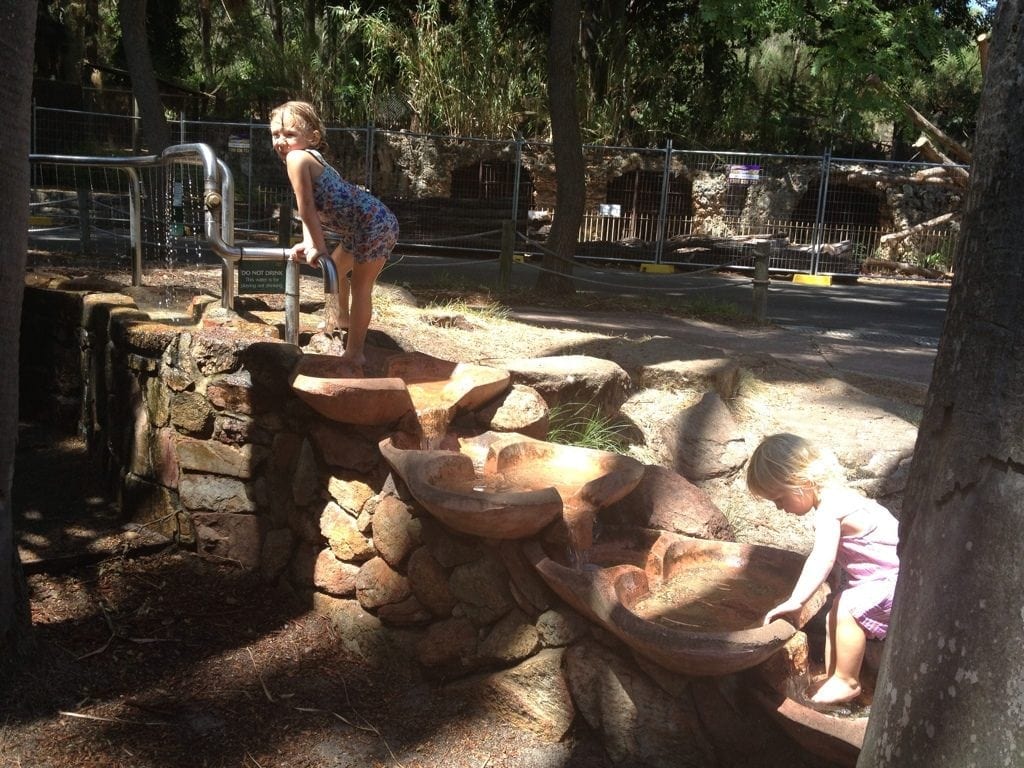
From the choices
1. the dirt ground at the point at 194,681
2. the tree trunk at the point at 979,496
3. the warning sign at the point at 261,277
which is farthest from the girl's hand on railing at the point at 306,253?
the tree trunk at the point at 979,496

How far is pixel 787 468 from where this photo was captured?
332cm

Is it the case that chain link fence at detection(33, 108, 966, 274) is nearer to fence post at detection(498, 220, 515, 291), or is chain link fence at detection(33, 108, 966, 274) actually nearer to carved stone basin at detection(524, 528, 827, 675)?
fence post at detection(498, 220, 515, 291)

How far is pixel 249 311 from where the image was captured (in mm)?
5449

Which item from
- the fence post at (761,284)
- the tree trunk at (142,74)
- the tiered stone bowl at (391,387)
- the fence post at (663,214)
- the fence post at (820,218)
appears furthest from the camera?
the fence post at (820,218)

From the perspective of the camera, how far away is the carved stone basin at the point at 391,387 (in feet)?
12.9

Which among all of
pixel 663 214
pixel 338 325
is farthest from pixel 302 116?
pixel 663 214

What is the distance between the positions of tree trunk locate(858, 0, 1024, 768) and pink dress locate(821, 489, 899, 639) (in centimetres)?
142

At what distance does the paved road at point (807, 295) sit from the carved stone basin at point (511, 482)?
520cm

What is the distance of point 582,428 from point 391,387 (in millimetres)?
1604

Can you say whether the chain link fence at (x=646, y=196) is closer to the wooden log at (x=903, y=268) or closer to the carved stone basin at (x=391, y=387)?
the wooden log at (x=903, y=268)

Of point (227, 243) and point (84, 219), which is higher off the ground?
point (227, 243)

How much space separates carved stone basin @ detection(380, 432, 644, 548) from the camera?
11.2 ft

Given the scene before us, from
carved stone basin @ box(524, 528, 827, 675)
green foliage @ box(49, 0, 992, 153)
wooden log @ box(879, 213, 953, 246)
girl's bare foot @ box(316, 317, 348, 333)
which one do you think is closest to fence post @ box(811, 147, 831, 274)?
green foliage @ box(49, 0, 992, 153)

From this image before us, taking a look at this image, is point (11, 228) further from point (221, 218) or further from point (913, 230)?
point (913, 230)
